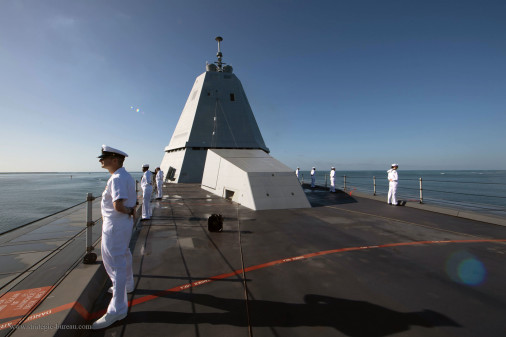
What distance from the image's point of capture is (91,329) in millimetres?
2367

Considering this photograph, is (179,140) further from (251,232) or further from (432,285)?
(432,285)

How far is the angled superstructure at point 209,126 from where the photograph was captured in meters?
20.6

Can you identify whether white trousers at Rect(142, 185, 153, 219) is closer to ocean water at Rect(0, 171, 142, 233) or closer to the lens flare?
the lens flare

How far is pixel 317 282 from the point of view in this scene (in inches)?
130

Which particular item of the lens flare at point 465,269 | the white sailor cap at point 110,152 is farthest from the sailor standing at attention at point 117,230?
the lens flare at point 465,269

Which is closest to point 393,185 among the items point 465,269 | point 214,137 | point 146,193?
point 465,269

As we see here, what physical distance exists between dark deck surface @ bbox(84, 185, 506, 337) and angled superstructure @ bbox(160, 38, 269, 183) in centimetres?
1492

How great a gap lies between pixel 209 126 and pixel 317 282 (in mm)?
19936

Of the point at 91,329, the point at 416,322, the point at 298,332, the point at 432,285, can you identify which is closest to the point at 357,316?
the point at 416,322

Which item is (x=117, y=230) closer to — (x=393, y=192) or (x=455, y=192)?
(x=393, y=192)

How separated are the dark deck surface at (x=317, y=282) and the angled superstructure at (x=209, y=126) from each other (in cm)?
1492

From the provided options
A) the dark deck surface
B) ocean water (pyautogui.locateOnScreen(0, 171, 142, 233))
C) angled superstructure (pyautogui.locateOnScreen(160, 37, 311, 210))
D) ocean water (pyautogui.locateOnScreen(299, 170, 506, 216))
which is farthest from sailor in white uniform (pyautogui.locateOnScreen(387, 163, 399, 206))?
ocean water (pyautogui.locateOnScreen(0, 171, 142, 233))

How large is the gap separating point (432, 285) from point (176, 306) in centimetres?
357

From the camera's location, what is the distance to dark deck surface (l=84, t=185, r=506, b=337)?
240 cm
